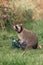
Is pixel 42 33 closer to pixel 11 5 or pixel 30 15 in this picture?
pixel 11 5

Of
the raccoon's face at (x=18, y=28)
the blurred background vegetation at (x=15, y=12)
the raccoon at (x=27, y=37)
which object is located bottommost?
the blurred background vegetation at (x=15, y=12)

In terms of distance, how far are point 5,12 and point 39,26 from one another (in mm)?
2100

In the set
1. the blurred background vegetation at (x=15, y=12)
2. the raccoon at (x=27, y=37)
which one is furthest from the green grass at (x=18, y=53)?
the blurred background vegetation at (x=15, y=12)

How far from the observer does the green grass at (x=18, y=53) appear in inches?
263

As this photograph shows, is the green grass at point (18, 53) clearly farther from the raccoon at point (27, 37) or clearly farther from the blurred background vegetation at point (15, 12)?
the blurred background vegetation at point (15, 12)

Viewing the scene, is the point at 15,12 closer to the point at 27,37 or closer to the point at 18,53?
the point at 27,37

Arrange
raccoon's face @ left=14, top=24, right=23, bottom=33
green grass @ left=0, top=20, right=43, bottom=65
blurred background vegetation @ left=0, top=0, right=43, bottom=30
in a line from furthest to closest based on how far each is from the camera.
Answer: blurred background vegetation @ left=0, top=0, right=43, bottom=30
raccoon's face @ left=14, top=24, right=23, bottom=33
green grass @ left=0, top=20, right=43, bottom=65

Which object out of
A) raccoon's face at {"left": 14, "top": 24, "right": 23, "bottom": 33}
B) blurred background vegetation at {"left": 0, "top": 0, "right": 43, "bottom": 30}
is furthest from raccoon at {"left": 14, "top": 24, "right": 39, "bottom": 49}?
blurred background vegetation at {"left": 0, "top": 0, "right": 43, "bottom": 30}

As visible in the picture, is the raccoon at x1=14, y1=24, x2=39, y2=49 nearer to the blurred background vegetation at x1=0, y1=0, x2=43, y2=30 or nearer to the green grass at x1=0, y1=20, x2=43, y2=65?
the green grass at x1=0, y1=20, x2=43, y2=65

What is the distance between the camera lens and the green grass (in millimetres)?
6677

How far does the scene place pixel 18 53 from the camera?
8.19 m

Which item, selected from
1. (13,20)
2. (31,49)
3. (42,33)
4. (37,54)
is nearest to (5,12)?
(13,20)

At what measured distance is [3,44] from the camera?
971cm

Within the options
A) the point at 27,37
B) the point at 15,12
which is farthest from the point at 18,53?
the point at 15,12
